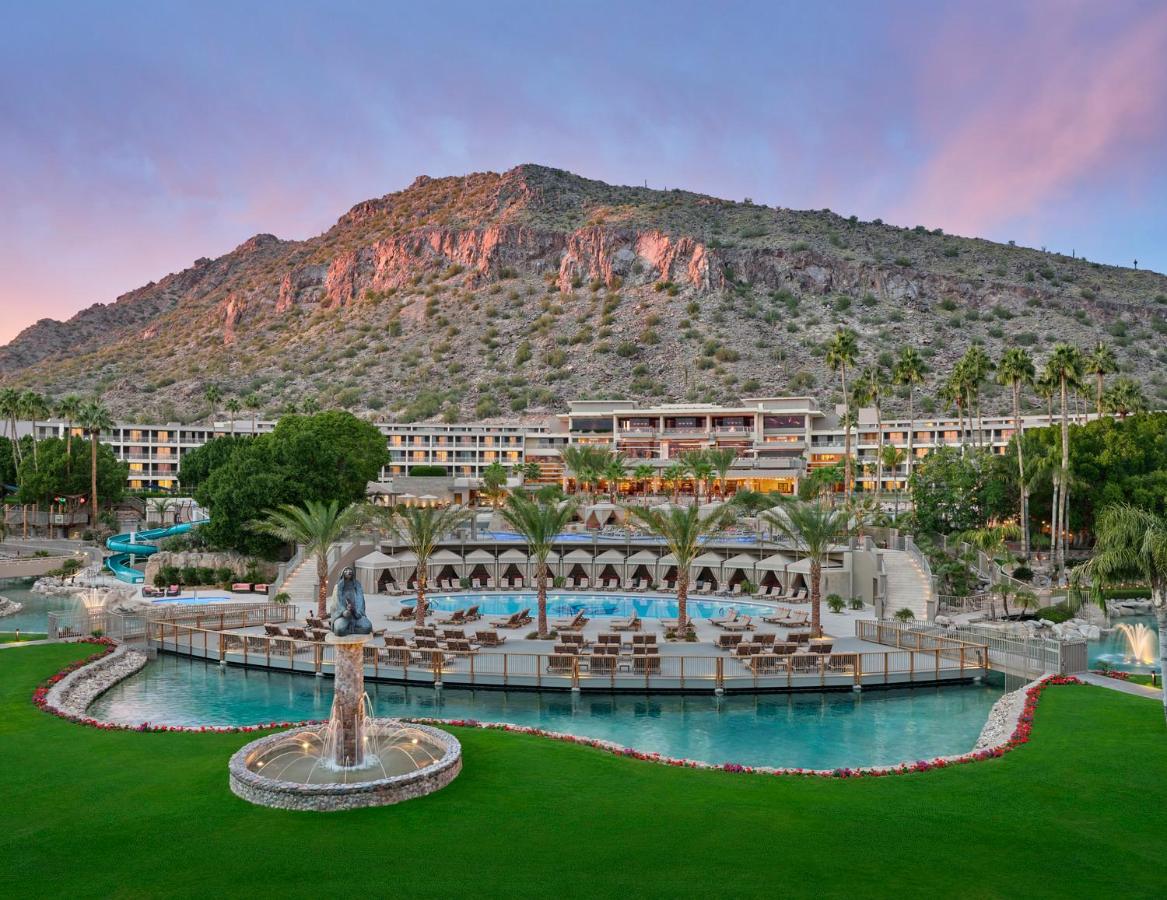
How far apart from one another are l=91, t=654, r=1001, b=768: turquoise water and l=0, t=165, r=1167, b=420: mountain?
9118 cm

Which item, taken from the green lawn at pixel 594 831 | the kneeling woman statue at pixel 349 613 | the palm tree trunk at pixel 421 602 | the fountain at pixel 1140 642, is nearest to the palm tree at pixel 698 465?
the fountain at pixel 1140 642

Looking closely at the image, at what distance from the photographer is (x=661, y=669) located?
2553cm

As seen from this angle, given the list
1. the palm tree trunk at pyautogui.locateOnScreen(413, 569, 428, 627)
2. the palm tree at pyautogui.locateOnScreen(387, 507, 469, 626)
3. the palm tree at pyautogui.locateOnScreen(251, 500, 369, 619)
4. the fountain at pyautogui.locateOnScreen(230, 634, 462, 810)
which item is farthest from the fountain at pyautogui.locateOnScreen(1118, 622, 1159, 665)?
the palm tree at pyautogui.locateOnScreen(251, 500, 369, 619)

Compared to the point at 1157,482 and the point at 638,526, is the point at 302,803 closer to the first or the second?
the point at 638,526

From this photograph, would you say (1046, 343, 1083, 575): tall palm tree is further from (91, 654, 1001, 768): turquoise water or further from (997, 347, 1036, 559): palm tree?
(91, 654, 1001, 768): turquoise water

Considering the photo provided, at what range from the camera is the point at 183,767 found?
15359 millimetres

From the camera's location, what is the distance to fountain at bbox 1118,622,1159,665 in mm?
30609

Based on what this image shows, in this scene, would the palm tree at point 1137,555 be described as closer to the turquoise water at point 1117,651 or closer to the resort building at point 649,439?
the turquoise water at point 1117,651

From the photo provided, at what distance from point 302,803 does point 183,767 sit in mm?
3802

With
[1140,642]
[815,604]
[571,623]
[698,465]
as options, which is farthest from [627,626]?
[698,465]

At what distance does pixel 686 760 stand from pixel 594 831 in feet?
16.9

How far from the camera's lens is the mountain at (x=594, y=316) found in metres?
126

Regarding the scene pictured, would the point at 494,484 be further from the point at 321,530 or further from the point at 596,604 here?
the point at 321,530

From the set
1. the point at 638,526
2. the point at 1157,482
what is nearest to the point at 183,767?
the point at 638,526
